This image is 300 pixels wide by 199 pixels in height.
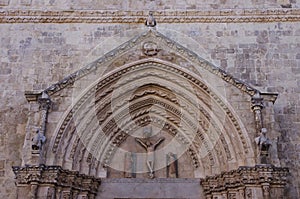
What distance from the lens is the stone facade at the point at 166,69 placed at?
848 centimetres

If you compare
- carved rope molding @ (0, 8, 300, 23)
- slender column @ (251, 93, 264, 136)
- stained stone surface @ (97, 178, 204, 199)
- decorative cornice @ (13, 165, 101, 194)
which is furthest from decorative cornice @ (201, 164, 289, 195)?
carved rope molding @ (0, 8, 300, 23)

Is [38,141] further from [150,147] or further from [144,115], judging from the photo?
[144,115]

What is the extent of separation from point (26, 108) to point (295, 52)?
681 centimetres

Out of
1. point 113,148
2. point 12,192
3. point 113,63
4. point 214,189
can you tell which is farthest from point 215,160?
point 12,192

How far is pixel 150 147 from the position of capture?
952 centimetres

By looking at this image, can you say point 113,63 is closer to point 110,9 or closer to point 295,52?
point 110,9

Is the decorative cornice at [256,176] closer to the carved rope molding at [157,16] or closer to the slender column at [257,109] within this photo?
the slender column at [257,109]

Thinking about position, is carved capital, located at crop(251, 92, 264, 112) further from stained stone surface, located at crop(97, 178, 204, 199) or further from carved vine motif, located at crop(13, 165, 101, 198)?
carved vine motif, located at crop(13, 165, 101, 198)

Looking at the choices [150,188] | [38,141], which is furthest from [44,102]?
[150,188]

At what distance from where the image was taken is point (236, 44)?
34.4 ft

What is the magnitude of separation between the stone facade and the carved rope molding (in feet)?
0.09

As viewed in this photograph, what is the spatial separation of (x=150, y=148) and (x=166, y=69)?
6.11ft

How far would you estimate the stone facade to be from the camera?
848 cm

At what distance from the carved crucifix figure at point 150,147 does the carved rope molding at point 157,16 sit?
3.28 m
